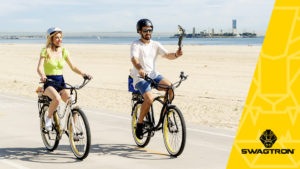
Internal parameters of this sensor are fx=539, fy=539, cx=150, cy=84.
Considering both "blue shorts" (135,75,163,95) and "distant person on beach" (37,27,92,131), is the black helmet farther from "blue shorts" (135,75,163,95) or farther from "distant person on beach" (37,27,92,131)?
"distant person on beach" (37,27,92,131)

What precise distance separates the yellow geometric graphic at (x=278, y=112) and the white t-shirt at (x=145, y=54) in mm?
1856

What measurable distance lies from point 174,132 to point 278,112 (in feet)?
11.2

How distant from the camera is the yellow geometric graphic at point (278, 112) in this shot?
8.41m

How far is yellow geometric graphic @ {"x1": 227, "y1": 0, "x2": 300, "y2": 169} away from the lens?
841 centimetres

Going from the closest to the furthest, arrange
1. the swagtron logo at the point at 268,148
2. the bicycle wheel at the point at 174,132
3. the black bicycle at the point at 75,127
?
the black bicycle at the point at 75,127 → the bicycle wheel at the point at 174,132 → the swagtron logo at the point at 268,148

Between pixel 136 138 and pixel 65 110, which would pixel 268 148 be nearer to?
pixel 136 138

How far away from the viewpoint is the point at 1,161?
8.16 meters

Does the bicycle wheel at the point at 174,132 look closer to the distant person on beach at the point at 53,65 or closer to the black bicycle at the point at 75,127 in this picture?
the black bicycle at the point at 75,127

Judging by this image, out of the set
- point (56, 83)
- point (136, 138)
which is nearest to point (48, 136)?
point (56, 83)

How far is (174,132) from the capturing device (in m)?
8.16

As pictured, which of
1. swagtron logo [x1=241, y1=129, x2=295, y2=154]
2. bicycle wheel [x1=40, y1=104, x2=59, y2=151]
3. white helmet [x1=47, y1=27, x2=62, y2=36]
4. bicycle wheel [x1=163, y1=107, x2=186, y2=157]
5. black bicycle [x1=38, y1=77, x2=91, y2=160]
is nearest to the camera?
black bicycle [x1=38, y1=77, x2=91, y2=160]

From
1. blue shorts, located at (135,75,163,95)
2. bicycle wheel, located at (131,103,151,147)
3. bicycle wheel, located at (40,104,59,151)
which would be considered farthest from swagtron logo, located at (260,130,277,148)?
bicycle wheel, located at (40,104,59,151)

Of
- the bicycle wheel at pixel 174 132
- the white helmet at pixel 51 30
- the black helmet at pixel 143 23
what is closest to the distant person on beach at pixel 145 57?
the black helmet at pixel 143 23

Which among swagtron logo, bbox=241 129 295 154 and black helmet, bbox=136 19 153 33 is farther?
swagtron logo, bbox=241 129 295 154
